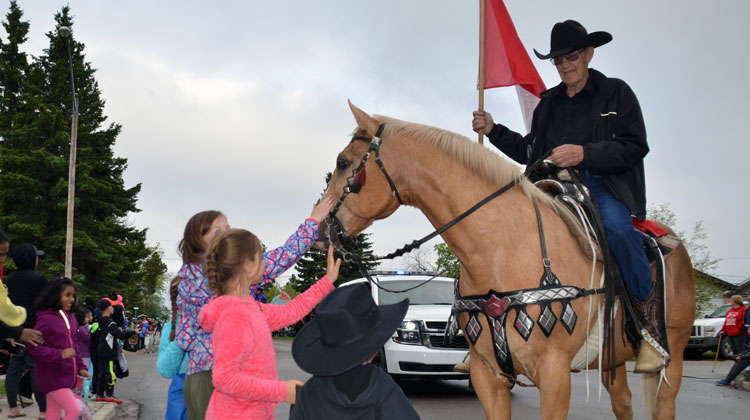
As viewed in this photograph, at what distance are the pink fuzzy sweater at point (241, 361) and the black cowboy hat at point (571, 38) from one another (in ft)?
9.10

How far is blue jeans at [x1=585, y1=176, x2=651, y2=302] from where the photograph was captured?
364 centimetres

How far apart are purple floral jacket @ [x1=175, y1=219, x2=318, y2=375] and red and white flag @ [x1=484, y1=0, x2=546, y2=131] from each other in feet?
9.89

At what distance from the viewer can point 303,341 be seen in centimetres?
234

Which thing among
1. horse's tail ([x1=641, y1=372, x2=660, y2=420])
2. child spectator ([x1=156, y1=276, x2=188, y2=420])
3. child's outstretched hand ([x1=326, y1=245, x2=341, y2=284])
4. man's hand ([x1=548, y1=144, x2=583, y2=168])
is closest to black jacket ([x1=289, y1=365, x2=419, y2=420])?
child's outstretched hand ([x1=326, y1=245, x2=341, y2=284])

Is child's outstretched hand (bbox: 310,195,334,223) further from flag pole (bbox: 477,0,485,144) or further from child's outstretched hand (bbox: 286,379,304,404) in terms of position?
flag pole (bbox: 477,0,485,144)

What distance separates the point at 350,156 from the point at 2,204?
115 ft

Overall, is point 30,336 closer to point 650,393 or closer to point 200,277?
point 200,277

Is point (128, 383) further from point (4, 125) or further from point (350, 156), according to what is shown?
point (4, 125)

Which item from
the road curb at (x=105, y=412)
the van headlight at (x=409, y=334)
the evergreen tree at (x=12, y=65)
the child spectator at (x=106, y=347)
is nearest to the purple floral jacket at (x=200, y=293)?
the road curb at (x=105, y=412)

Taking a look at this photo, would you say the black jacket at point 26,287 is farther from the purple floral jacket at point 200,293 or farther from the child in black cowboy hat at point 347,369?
the child in black cowboy hat at point 347,369

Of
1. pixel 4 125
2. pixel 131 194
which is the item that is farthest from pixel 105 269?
pixel 4 125

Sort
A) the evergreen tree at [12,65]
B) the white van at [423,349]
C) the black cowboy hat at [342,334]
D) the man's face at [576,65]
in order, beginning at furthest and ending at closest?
1. the evergreen tree at [12,65]
2. the white van at [423,349]
3. the man's face at [576,65]
4. the black cowboy hat at [342,334]

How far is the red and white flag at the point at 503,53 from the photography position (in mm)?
5727

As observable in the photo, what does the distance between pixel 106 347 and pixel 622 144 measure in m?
8.99
